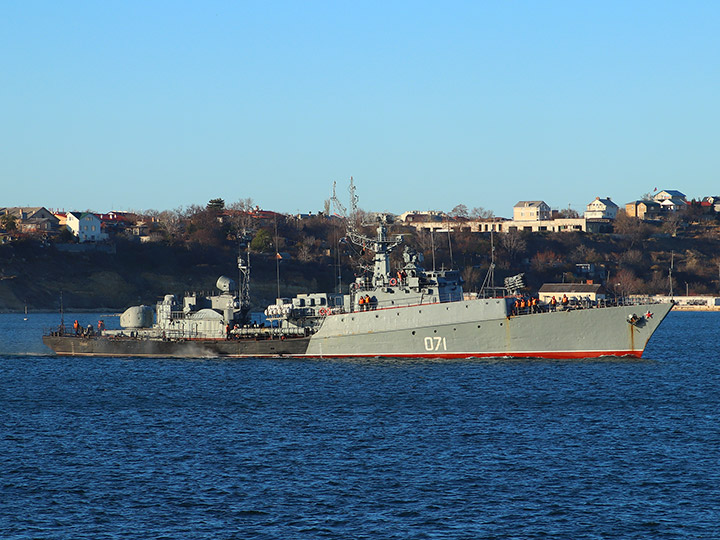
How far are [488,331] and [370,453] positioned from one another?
80.8ft

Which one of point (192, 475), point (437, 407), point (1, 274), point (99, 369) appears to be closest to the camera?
point (192, 475)

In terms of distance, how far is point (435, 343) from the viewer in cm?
6184

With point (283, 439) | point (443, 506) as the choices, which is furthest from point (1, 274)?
point (443, 506)

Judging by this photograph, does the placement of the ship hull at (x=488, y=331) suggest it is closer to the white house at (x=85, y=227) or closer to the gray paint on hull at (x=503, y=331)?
the gray paint on hull at (x=503, y=331)

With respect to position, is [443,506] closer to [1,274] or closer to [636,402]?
[636,402]

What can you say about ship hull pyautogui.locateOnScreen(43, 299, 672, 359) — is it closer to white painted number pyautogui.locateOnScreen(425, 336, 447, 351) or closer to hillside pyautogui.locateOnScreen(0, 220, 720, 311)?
white painted number pyautogui.locateOnScreen(425, 336, 447, 351)

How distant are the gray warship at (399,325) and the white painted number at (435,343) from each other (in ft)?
0.21

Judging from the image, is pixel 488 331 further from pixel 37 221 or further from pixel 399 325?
pixel 37 221

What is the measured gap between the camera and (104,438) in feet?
136

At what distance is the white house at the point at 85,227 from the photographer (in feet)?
588

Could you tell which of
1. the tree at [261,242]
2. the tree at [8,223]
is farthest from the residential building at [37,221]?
the tree at [261,242]

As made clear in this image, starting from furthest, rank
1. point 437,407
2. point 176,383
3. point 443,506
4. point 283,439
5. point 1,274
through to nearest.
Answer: point 1,274 → point 176,383 → point 437,407 → point 283,439 → point 443,506

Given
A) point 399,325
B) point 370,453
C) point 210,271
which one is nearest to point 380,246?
point 399,325

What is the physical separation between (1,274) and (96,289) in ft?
49.6
